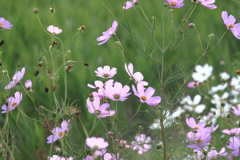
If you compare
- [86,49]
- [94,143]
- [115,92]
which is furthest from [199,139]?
[86,49]

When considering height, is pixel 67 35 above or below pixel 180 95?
below

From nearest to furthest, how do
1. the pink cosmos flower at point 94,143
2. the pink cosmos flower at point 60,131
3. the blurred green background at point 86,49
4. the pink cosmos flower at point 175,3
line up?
the pink cosmos flower at point 94,143 < the pink cosmos flower at point 60,131 < the pink cosmos flower at point 175,3 < the blurred green background at point 86,49

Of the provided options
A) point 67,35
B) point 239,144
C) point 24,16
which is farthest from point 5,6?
point 239,144

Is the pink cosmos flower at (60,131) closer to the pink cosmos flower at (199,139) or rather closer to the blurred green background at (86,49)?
the pink cosmos flower at (199,139)

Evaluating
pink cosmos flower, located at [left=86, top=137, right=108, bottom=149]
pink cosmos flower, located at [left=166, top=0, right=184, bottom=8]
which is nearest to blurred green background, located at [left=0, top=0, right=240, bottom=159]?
pink cosmos flower, located at [left=166, top=0, right=184, bottom=8]

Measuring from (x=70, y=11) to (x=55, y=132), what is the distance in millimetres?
2029

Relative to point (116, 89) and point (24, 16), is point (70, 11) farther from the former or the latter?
point (116, 89)

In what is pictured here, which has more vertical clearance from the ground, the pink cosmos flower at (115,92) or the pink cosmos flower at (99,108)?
the pink cosmos flower at (115,92)

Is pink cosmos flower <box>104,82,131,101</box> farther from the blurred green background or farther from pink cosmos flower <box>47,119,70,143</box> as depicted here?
the blurred green background

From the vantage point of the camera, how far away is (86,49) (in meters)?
2.34

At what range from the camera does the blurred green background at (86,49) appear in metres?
2.00

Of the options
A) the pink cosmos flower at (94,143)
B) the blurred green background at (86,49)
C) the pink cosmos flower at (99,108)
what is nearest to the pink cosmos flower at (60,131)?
the pink cosmos flower at (99,108)

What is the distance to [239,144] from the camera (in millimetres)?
1005

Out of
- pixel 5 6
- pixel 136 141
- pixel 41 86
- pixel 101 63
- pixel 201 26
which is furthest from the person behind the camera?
pixel 5 6
